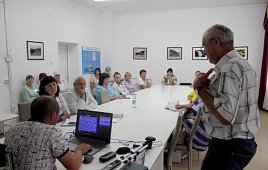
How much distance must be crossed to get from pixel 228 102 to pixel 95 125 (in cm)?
116

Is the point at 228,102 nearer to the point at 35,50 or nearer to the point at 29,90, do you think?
the point at 29,90

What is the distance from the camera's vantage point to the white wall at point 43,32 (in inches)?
180

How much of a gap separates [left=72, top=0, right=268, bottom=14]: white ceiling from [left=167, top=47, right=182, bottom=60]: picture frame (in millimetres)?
1413

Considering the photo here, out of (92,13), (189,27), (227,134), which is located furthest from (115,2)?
(227,134)

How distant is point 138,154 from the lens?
1553 millimetres

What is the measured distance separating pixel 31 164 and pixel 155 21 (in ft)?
24.0

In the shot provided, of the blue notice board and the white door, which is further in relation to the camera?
the blue notice board

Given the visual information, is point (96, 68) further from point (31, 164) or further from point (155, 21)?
point (31, 164)

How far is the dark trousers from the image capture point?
1280 millimetres

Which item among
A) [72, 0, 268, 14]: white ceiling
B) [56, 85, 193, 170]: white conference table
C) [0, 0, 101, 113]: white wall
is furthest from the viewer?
[72, 0, 268, 14]: white ceiling

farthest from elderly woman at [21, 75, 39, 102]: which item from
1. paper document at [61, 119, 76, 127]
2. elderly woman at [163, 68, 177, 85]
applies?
elderly woman at [163, 68, 177, 85]

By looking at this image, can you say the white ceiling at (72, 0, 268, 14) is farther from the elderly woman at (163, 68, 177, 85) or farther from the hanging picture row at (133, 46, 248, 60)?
the elderly woman at (163, 68, 177, 85)

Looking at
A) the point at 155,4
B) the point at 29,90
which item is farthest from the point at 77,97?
the point at 155,4

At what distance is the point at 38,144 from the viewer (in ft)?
4.08
